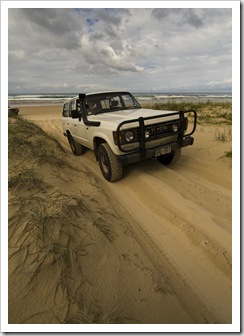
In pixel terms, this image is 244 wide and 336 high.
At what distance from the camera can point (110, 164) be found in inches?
160

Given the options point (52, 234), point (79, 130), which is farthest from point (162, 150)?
point (52, 234)

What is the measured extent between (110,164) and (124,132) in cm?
74

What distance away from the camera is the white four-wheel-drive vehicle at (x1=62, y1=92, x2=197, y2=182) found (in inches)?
147

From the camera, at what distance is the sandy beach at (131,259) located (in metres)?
1.66

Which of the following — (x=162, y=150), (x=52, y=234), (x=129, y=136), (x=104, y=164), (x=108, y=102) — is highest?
(x=108, y=102)

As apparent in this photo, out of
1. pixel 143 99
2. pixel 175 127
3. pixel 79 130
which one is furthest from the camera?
pixel 143 99

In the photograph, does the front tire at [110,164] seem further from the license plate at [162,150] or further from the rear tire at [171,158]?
the rear tire at [171,158]

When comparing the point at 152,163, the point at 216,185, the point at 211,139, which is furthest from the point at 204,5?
the point at 211,139

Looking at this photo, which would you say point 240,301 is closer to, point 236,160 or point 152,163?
point 236,160

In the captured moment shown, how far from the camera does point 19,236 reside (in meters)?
2.04

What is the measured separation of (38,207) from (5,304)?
106cm

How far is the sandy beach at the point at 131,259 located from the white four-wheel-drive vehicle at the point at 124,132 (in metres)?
0.62

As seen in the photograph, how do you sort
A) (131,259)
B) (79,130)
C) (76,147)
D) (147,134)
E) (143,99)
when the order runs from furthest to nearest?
1. (143,99)
2. (76,147)
3. (79,130)
4. (147,134)
5. (131,259)

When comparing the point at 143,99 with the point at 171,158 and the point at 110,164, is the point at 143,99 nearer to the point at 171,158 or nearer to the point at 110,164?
the point at 171,158
